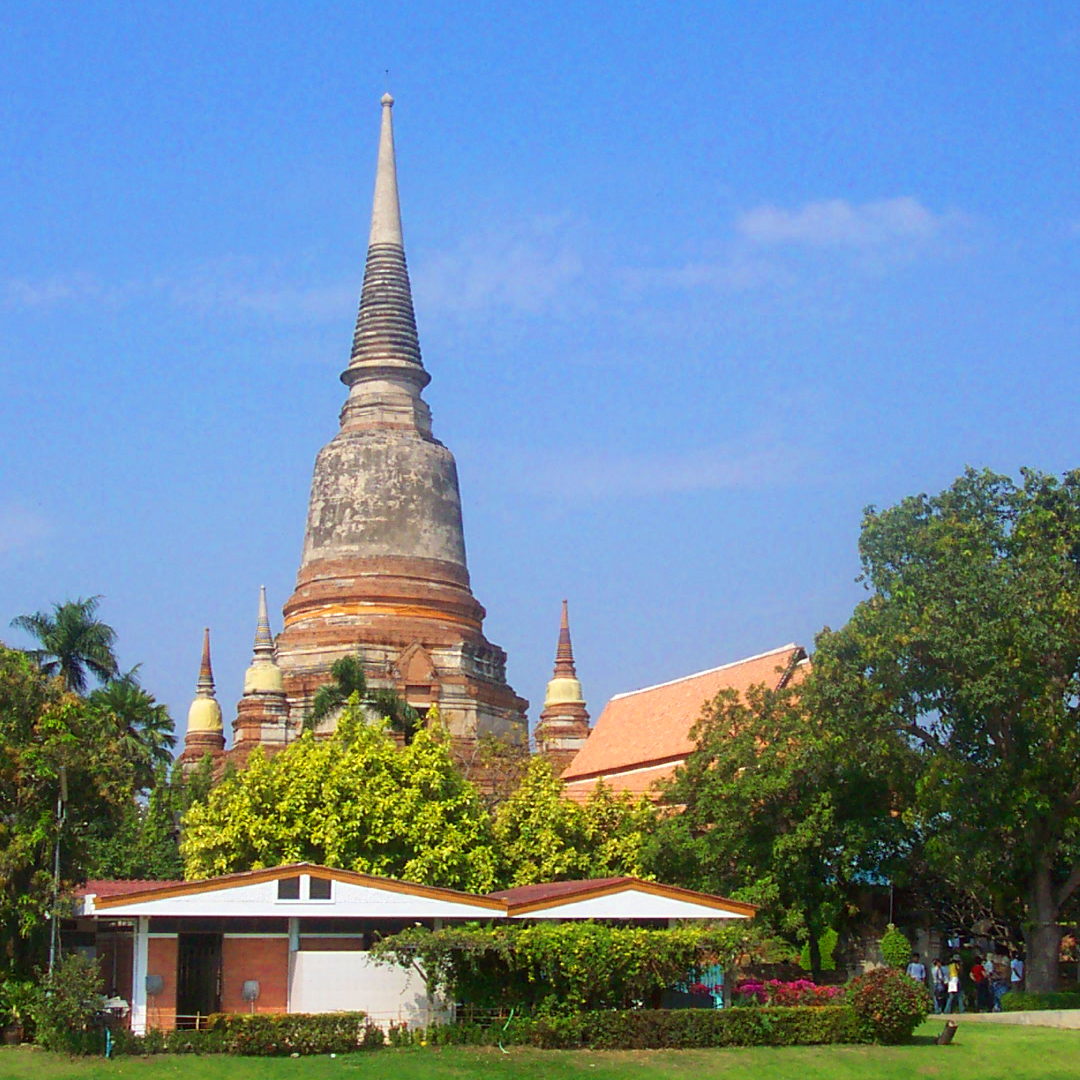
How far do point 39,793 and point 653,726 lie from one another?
27.9 metres

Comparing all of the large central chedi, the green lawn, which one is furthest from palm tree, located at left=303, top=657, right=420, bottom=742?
the green lawn

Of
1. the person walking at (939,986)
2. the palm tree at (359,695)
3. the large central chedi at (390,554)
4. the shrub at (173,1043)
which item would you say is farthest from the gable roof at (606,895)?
the large central chedi at (390,554)

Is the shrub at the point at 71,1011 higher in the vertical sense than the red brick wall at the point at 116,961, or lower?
lower

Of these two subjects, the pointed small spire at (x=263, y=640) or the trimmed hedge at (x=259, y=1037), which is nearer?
the trimmed hedge at (x=259, y=1037)

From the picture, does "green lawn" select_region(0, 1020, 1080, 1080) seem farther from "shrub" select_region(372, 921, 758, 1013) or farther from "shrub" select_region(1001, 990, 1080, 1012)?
"shrub" select_region(1001, 990, 1080, 1012)

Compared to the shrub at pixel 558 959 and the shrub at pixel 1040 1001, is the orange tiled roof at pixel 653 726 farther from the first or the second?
the shrub at pixel 558 959

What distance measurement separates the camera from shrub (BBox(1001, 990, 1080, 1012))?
109ft

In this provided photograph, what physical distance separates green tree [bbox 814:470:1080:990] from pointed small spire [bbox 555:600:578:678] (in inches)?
1190

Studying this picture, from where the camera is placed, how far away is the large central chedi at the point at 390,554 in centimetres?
5909

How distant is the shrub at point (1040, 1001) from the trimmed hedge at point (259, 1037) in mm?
13585

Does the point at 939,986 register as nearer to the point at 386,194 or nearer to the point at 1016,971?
the point at 1016,971

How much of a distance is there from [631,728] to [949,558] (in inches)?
854

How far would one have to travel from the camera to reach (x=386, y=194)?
67.2 metres

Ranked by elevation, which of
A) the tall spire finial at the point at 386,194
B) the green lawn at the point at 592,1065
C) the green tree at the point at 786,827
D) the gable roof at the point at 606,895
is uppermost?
the tall spire finial at the point at 386,194
